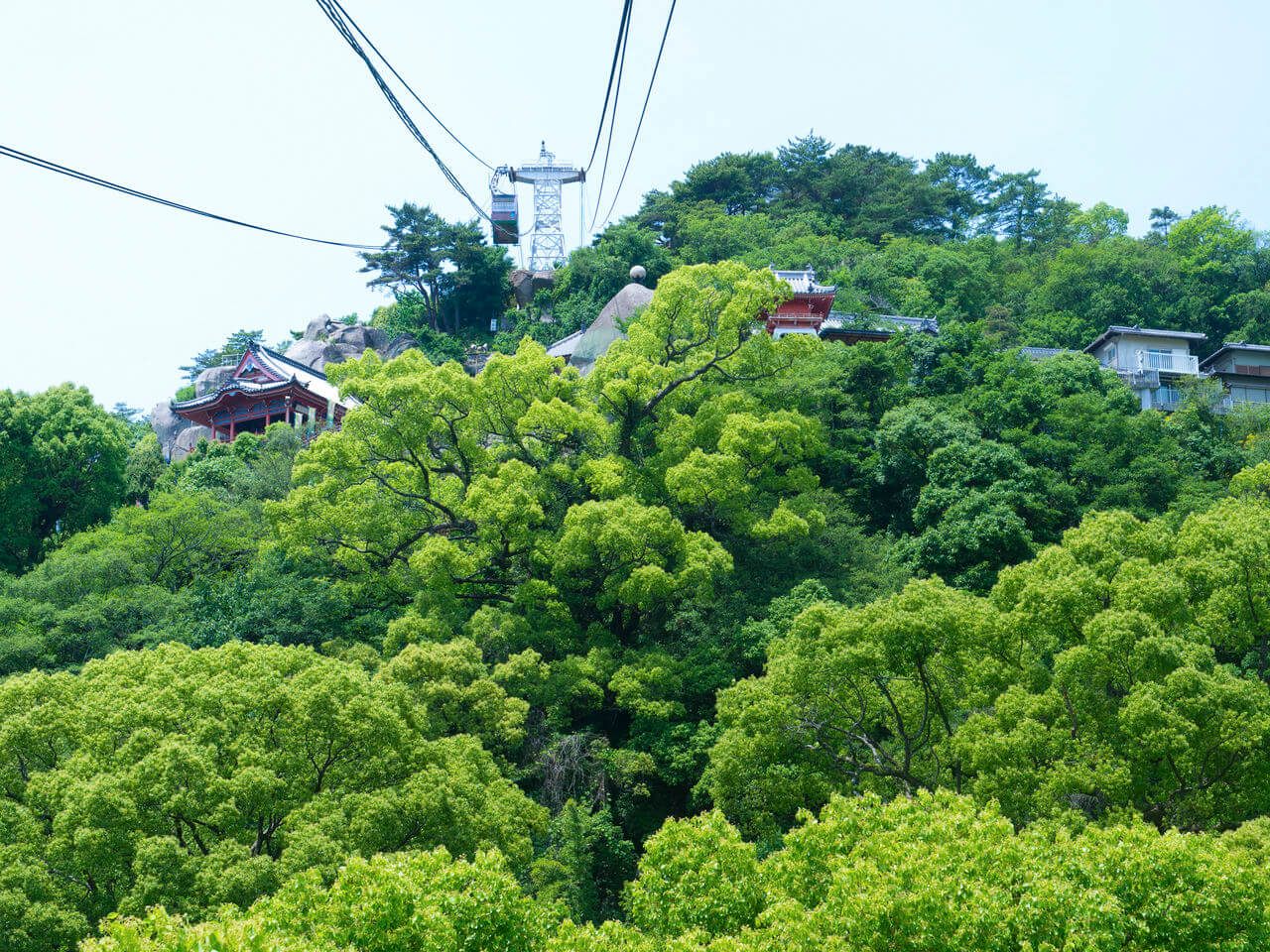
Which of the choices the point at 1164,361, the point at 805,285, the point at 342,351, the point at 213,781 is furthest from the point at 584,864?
the point at 342,351

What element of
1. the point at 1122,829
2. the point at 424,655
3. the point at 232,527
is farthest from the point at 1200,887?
the point at 232,527

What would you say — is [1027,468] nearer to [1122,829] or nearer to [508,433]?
[508,433]

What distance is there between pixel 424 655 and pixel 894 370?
54.9ft

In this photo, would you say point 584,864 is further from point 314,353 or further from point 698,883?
point 314,353

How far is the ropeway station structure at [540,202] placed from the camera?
61.2 metres

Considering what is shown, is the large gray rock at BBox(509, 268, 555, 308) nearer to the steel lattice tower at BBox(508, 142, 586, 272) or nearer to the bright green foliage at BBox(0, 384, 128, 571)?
the steel lattice tower at BBox(508, 142, 586, 272)

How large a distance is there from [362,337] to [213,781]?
41.4m

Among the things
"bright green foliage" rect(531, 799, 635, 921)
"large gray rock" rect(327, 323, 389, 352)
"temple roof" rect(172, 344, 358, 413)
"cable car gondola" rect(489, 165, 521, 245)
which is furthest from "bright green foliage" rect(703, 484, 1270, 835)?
"cable car gondola" rect(489, 165, 521, 245)

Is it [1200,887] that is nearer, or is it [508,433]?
[1200,887]

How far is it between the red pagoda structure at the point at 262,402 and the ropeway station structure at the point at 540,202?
23.6 metres

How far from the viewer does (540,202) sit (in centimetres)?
6419

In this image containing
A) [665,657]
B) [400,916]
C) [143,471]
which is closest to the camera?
[400,916]

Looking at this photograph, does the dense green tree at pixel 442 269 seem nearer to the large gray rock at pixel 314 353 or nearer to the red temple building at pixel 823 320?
the large gray rock at pixel 314 353

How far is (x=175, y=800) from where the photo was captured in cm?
1172
